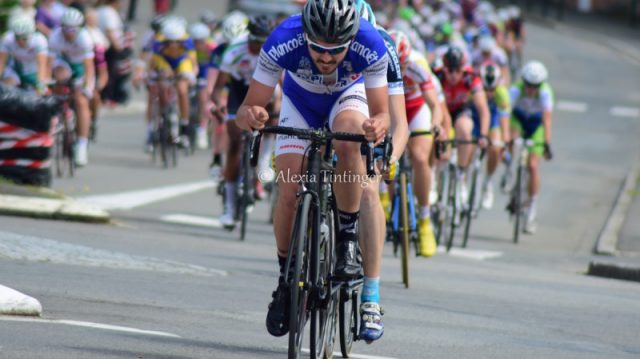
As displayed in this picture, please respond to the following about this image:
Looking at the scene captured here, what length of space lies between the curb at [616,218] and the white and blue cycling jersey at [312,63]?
10568 millimetres

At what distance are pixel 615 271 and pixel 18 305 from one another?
8330 mm

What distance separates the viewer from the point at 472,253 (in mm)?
17328

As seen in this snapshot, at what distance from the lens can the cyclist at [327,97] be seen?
307 inches

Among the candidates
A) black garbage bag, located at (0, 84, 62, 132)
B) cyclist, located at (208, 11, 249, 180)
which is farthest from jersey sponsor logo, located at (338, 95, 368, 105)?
black garbage bag, located at (0, 84, 62, 132)

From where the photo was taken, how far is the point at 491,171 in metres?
22.0

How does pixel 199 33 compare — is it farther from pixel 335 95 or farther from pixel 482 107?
pixel 335 95

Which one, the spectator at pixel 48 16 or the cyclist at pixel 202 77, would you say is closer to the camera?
the spectator at pixel 48 16

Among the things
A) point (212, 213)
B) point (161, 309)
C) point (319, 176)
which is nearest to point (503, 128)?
point (212, 213)

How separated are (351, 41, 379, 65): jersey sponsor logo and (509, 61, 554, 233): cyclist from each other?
11.8 meters

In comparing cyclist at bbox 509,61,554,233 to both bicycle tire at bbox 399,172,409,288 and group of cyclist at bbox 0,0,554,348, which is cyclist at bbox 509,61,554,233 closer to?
group of cyclist at bbox 0,0,554,348

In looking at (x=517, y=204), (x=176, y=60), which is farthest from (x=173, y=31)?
(x=517, y=204)

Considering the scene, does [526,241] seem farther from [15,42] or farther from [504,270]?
[15,42]

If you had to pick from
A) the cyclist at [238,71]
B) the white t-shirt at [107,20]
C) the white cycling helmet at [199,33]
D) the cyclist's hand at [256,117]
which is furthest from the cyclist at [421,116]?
the white t-shirt at [107,20]

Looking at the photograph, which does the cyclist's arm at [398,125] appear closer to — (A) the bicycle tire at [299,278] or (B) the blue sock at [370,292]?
(B) the blue sock at [370,292]
